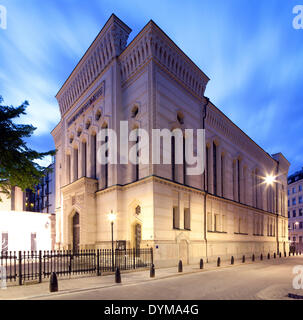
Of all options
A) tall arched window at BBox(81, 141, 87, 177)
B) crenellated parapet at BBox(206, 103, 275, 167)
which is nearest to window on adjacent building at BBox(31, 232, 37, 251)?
tall arched window at BBox(81, 141, 87, 177)

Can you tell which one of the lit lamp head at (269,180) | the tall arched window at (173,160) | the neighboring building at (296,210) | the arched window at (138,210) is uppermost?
the tall arched window at (173,160)

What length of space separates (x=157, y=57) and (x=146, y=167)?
957cm

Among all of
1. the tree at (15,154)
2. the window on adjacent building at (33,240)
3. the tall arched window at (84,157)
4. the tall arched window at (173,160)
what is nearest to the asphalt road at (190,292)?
the tree at (15,154)

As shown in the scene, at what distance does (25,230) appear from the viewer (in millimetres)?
35938

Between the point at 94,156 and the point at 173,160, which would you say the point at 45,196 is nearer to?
the point at 94,156

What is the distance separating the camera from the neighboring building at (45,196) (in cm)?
4872

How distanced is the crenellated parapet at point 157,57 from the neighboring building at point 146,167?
3.2 inches

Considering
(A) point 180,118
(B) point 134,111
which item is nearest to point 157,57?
(B) point 134,111

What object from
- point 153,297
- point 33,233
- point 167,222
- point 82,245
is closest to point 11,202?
point 33,233

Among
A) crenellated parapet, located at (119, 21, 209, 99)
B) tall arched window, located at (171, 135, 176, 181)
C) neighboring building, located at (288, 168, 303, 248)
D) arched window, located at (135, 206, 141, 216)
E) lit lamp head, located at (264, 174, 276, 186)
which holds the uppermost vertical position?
crenellated parapet, located at (119, 21, 209, 99)

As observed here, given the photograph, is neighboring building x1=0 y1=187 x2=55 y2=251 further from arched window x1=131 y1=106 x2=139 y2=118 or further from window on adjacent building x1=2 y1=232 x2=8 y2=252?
arched window x1=131 y1=106 x2=139 y2=118

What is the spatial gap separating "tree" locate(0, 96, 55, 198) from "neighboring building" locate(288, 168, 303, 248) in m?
74.9

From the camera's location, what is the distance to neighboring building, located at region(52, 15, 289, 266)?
22.5 metres

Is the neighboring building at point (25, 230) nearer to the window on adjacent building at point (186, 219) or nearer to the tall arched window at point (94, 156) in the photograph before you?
the tall arched window at point (94, 156)
